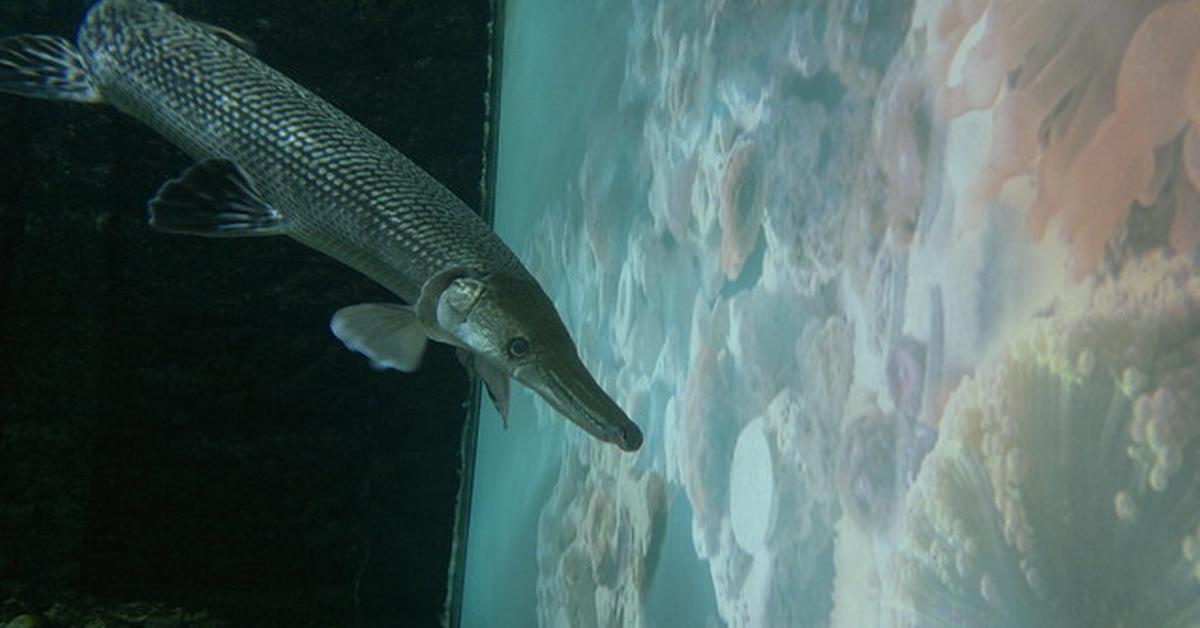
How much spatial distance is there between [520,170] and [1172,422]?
311 centimetres

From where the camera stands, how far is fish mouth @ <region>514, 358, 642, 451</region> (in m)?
1.35

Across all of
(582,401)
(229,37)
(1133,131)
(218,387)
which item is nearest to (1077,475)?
(1133,131)

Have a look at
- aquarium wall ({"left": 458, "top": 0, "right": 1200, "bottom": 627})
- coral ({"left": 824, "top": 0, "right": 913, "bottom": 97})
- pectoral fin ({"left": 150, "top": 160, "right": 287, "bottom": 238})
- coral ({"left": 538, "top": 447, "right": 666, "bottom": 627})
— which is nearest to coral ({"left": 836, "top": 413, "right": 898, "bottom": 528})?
aquarium wall ({"left": 458, "top": 0, "right": 1200, "bottom": 627})

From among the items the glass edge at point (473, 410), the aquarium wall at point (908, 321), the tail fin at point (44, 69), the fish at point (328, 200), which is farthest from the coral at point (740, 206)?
the glass edge at point (473, 410)

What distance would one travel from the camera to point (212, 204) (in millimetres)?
1655

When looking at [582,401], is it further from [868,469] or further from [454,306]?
[868,469]

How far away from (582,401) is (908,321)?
0.50m

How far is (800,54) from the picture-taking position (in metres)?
1.62

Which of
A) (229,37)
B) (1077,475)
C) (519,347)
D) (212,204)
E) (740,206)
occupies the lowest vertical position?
(1077,475)

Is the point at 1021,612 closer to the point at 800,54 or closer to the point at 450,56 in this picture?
the point at 800,54

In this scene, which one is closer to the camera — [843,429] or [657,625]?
[843,429]

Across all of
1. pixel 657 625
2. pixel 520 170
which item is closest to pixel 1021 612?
pixel 657 625

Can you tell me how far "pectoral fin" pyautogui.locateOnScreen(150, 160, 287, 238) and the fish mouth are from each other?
0.60m

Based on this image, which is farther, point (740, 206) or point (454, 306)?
point (740, 206)
